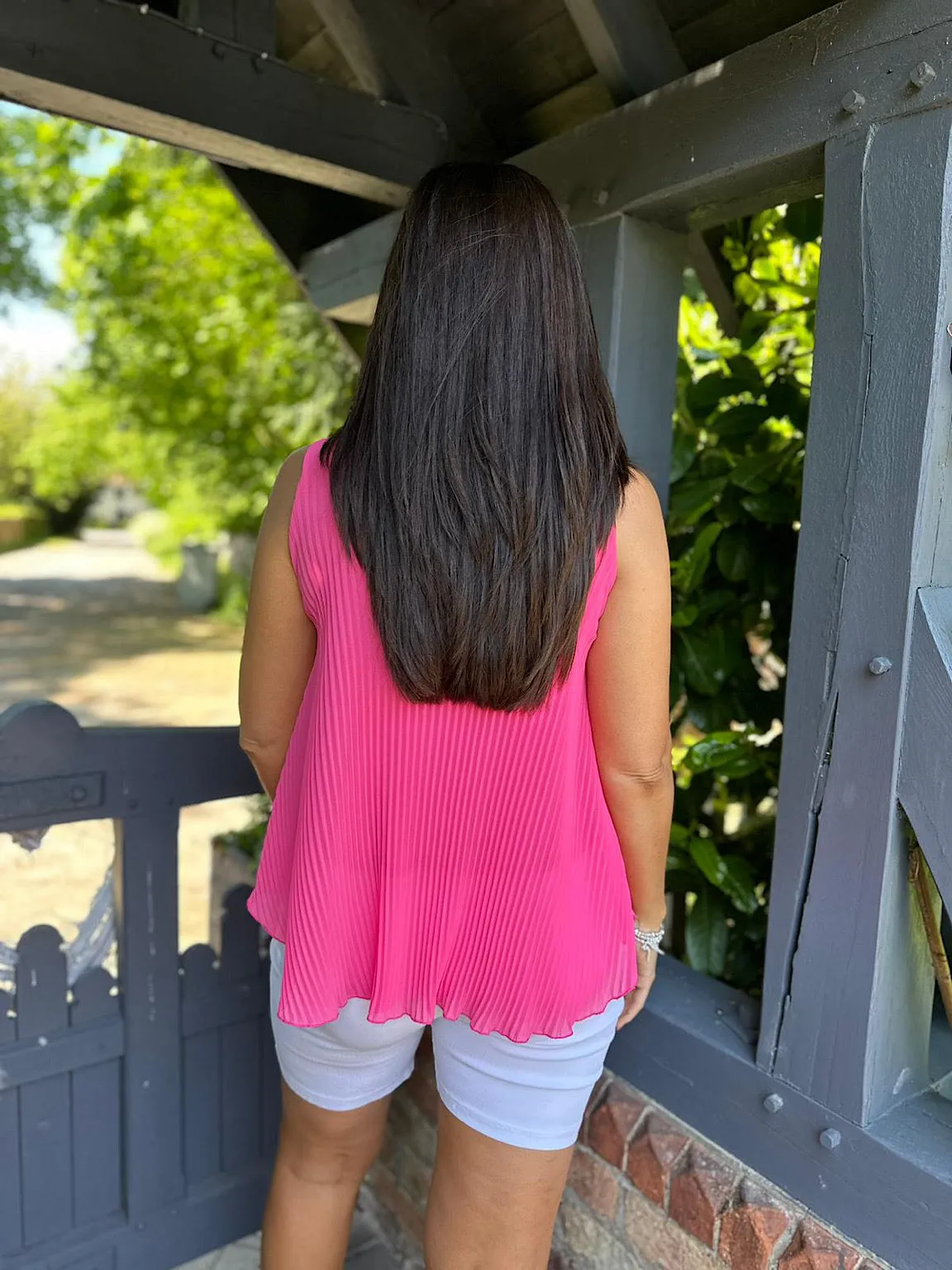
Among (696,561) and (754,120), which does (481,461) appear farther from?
(696,561)

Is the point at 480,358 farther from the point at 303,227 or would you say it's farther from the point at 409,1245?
the point at 409,1245

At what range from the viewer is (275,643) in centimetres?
125

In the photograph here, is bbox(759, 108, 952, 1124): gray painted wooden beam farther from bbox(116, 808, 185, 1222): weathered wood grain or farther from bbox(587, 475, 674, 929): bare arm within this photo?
bbox(116, 808, 185, 1222): weathered wood grain

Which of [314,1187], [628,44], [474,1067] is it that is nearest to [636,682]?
[474,1067]

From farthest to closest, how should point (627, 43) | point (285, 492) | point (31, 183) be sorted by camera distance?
point (31, 183) → point (627, 43) → point (285, 492)

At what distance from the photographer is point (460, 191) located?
1.11 m

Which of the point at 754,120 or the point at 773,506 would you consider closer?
the point at 754,120

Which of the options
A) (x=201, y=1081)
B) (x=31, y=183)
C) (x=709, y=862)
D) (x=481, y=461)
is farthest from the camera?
(x=31, y=183)

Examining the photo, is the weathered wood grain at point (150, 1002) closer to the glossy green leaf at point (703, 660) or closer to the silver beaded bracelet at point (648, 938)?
the silver beaded bracelet at point (648, 938)

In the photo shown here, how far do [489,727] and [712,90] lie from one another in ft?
3.35

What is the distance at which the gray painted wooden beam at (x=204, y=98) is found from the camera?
1.54 m

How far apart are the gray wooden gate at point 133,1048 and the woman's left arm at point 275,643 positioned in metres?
0.47

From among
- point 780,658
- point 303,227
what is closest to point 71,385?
point 303,227

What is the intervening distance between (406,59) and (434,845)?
5.44 feet
